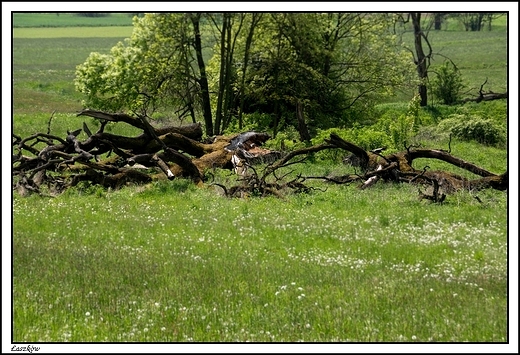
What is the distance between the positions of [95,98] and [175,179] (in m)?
18.5

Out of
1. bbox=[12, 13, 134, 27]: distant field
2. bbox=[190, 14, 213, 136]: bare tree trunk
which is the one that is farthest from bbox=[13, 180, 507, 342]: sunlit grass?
bbox=[12, 13, 134, 27]: distant field

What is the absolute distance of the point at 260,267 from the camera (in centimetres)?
1227

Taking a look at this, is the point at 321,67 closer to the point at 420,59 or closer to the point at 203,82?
the point at 203,82

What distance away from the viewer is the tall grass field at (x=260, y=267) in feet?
30.9

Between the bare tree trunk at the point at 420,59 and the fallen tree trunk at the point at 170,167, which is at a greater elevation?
the bare tree trunk at the point at 420,59

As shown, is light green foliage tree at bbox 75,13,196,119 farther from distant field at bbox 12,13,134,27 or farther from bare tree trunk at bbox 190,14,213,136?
distant field at bbox 12,13,134,27

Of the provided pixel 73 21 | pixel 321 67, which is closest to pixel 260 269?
pixel 321 67

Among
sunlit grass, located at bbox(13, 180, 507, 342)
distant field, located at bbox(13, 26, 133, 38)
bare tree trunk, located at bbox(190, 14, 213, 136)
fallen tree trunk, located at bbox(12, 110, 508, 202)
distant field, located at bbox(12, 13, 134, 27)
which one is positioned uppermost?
distant field, located at bbox(12, 13, 134, 27)

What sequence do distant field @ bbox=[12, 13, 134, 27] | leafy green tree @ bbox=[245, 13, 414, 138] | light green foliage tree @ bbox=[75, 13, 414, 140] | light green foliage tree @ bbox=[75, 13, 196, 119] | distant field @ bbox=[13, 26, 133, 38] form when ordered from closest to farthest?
light green foliage tree @ bbox=[75, 13, 196, 119] < light green foliage tree @ bbox=[75, 13, 414, 140] < leafy green tree @ bbox=[245, 13, 414, 138] < distant field @ bbox=[13, 26, 133, 38] < distant field @ bbox=[12, 13, 134, 27]

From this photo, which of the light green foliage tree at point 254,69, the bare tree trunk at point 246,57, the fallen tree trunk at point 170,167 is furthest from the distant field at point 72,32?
the fallen tree trunk at point 170,167

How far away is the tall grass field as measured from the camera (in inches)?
370

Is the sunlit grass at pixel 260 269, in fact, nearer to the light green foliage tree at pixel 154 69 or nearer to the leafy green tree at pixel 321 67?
the light green foliage tree at pixel 154 69

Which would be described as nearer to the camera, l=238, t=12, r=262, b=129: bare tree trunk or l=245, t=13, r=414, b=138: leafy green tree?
l=238, t=12, r=262, b=129: bare tree trunk

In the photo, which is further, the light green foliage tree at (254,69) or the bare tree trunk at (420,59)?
the bare tree trunk at (420,59)
